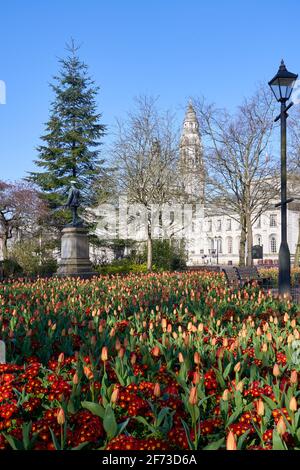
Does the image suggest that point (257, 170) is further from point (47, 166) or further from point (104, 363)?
point (104, 363)

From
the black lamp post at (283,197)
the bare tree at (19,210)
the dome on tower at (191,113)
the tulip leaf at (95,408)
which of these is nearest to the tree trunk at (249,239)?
the dome on tower at (191,113)

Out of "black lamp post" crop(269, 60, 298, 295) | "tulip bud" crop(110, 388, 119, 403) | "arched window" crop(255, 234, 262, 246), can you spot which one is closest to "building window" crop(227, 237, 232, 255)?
"arched window" crop(255, 234, 262, 246)

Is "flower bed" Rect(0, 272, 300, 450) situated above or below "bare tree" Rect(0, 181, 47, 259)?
below

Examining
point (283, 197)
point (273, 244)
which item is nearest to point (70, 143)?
point (283, 197)

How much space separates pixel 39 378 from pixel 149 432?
1175mm

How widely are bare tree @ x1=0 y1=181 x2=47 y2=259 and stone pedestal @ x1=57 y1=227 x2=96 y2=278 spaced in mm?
16601

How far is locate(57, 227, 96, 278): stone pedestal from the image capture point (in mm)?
18391

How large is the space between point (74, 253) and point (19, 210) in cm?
1941

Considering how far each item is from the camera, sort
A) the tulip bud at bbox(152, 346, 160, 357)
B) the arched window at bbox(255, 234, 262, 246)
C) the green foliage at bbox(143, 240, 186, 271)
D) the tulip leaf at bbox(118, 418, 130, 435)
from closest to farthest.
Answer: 1. the tulip leaf at bbox(118, 418, 130, 435)
2. the tulip bud at bbox(152, 346, 160, 357)
3. the green foliage at bbox(143, 240, 186, 271)
4. the arched window at bbox(255, 234, 262, 246)

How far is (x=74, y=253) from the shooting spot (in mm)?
18578

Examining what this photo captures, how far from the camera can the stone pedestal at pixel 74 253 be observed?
18.4 m

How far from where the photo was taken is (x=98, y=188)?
31188mm

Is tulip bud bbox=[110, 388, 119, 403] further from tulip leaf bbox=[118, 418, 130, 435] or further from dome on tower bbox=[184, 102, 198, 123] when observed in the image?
dome on tower bbox=[184, 102, 198, 123]

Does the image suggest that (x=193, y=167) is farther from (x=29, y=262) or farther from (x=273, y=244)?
(x=273, y=244)
